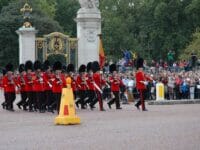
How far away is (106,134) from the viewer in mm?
13453

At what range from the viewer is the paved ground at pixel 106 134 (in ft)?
37.9

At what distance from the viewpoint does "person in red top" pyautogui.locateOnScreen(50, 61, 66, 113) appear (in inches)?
838

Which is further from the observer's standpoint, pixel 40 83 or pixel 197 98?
pixel 197 98

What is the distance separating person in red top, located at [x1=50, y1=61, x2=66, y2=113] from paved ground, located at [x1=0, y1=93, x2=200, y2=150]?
3.22 metres

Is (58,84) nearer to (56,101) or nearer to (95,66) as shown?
(56,101)

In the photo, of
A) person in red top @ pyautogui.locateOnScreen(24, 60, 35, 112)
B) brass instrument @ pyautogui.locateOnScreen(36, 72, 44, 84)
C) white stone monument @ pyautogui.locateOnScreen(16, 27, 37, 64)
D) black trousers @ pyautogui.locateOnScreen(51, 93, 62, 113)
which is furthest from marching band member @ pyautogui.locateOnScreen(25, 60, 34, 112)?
white stone monument @ pyautogui.locateOnScreen(16, 27, 37, 64)

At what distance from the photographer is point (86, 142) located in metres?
12.1

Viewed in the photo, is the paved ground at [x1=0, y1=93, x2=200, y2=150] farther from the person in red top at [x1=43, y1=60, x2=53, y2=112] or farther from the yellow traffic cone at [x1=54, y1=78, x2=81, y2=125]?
the person in red top at [x1=43, y1=60, x2=53, y2=112]

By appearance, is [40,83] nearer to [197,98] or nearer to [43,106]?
[43,106]

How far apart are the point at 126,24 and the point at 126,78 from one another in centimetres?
3835

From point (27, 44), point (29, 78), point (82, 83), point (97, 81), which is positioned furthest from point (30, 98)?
point (27, 44)

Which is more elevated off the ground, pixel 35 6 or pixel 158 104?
pixel 35 6

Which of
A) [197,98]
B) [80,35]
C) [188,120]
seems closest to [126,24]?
[80,35]

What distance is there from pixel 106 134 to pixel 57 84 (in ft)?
26.4
